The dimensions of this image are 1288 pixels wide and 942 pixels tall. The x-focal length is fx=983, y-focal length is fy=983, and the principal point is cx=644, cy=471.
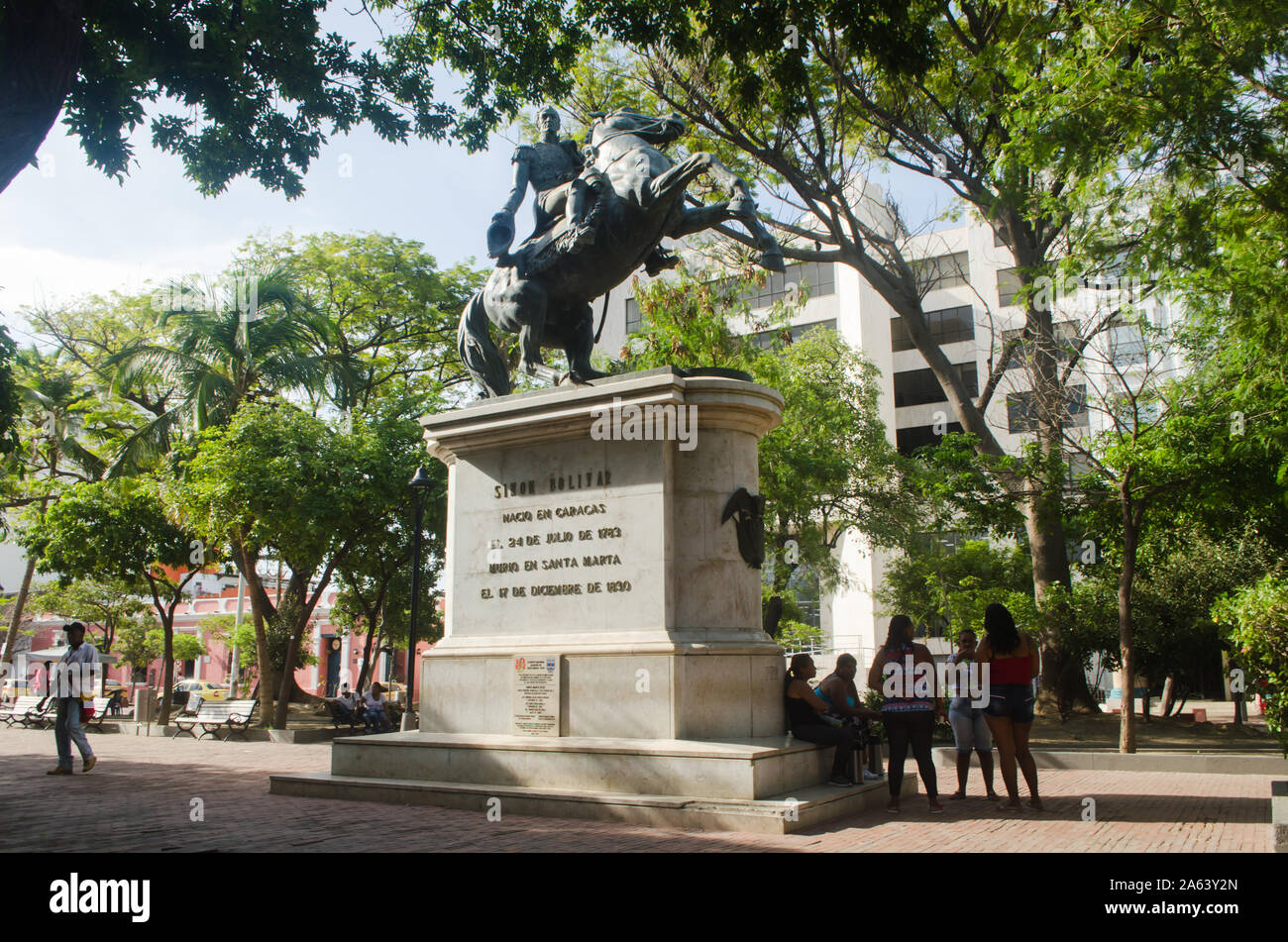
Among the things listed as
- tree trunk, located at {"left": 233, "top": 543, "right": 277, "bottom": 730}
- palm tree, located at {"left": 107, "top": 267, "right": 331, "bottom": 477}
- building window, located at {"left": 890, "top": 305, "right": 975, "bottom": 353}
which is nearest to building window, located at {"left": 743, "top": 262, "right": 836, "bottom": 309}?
building window, located at {"left": 890, "top": 305, "right": 975, "bottom": 353}

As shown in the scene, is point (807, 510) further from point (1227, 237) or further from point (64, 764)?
point (64, 764)

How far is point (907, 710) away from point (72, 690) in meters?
10.1

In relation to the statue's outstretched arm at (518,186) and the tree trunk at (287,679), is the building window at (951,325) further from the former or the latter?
the statue's outstretched arm at (518,186)

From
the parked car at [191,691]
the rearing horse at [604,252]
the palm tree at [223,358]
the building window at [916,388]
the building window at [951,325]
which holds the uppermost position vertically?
the building window at [951,325]

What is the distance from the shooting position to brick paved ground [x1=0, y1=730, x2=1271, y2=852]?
6.96 metres

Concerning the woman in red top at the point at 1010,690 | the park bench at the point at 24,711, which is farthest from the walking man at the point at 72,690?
the park bench at the point at 24,711

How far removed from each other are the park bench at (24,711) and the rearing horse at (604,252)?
2225 cm

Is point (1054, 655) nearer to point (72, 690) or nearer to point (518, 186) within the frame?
point (518, 186)

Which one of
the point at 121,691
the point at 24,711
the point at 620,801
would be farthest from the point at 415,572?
the point at 121,691

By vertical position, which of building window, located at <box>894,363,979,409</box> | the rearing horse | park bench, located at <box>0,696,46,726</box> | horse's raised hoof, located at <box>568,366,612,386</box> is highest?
building window, located at <box>894,363,979,409</box>

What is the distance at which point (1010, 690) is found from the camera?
8.79 meters

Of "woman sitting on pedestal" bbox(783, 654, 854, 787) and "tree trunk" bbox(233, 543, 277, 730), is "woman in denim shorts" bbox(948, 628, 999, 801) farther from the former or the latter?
"tree trunk" bbox(233, 543, 277, 730)

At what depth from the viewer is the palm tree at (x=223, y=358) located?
25.7 meters

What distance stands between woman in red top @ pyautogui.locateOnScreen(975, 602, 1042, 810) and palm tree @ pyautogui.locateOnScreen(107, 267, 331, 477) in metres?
21.2
